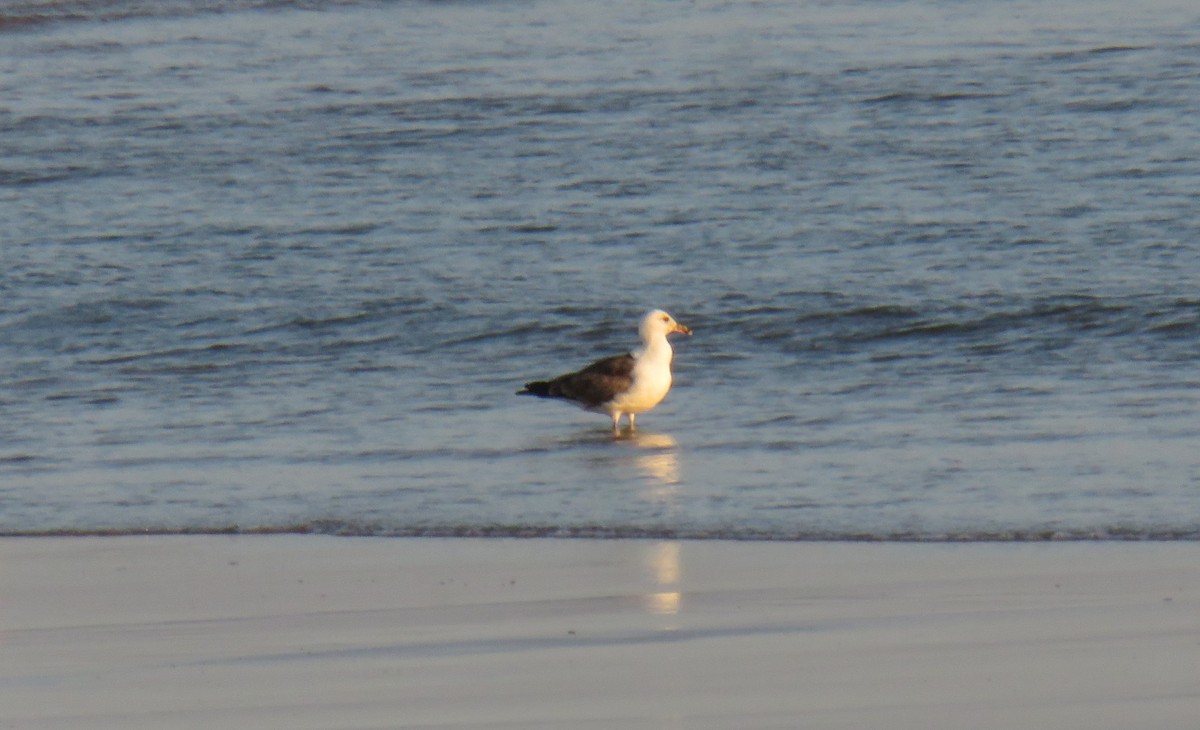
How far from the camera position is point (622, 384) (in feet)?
34.5

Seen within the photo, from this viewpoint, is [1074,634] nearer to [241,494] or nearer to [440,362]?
[241,494]

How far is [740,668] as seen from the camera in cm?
559

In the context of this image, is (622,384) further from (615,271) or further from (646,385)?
(615,271)

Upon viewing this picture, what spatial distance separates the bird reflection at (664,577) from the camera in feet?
21.1

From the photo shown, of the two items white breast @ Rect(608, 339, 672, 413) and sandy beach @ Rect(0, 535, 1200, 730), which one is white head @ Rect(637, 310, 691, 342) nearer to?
white breast @ Rect(608, 339, 672, 413)

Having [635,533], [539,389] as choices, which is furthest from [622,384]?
[635,533]

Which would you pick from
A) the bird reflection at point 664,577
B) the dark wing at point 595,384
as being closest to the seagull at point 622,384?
the dark wing at point 595,384

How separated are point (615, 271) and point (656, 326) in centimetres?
410

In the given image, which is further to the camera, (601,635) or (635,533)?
(635,533)

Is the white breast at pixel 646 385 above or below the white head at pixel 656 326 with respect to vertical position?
below

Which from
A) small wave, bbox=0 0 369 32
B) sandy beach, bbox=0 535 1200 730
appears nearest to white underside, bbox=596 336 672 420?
sandy beach, bbox=0 535 1200 730

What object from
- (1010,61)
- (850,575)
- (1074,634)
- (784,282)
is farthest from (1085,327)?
(1010,61)

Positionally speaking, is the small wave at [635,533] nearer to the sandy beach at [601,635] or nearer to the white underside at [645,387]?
the sandy beach at [601,635]

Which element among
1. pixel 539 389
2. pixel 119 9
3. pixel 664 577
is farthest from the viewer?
pixel 119 9
